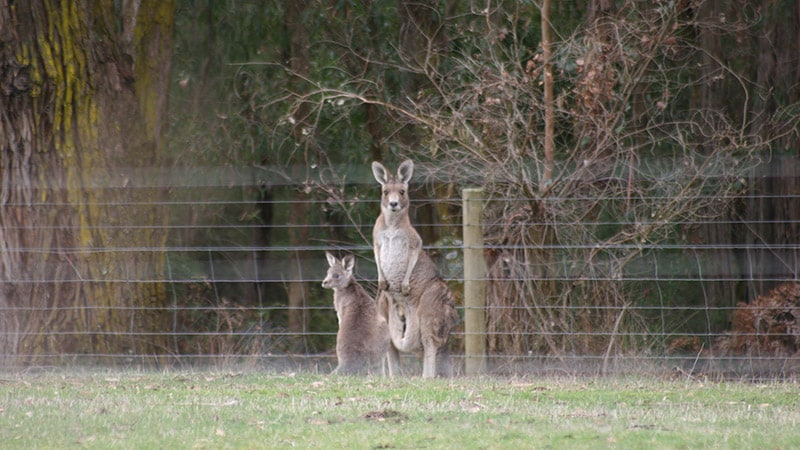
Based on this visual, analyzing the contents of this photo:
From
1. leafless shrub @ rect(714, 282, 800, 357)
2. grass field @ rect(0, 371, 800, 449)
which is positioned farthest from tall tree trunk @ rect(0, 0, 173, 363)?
leafless shrub @ rect(714, 282, 800, 357)

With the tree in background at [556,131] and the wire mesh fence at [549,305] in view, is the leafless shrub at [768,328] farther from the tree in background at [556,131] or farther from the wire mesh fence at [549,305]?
the tree in background at [556,131]

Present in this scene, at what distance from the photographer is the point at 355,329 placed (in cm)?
1012

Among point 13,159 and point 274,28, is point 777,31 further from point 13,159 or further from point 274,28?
point 13,159

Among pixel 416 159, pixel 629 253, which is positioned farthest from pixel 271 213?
pixel 629 253

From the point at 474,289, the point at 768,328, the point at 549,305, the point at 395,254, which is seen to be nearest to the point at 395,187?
the point at 395,254

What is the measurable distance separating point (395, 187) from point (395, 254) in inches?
24.4

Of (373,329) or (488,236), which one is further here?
(488,236)

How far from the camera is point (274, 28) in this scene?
49.4ft

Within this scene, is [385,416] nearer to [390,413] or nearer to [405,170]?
[390,413]

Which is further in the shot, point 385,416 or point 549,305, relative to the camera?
point 549,305

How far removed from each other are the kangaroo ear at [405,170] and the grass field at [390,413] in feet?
6.75

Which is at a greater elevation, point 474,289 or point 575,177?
point 575,177

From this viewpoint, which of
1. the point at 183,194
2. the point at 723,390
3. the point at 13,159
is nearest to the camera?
the point at 723,390

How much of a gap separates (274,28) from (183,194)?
2.50 metres
